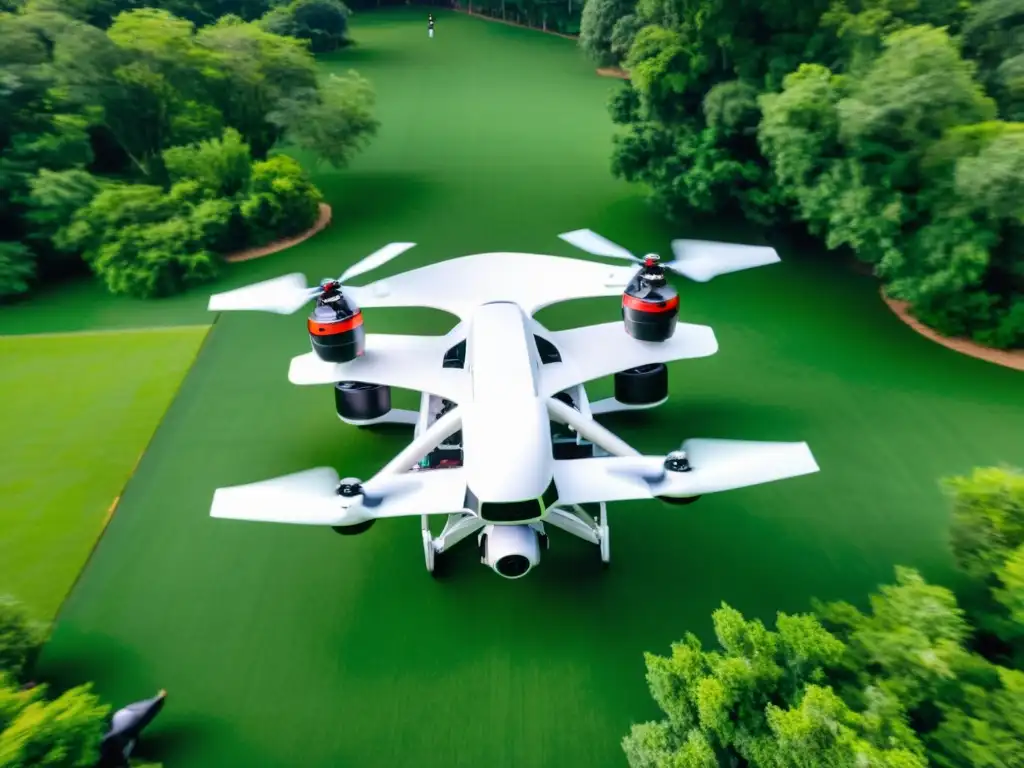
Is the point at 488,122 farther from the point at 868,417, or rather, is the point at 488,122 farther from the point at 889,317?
the point at 868,417

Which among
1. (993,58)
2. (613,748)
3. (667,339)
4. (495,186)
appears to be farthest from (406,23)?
(613,748)

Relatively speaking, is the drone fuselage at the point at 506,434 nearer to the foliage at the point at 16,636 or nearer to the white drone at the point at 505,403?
the white drone at the point at 505,403

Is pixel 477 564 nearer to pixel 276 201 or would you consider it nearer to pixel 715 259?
pixel 715 259

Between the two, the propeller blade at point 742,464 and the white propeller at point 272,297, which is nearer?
the propeller blade at point 742,464

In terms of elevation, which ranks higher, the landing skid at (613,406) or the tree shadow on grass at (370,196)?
the landing skid at (613,406)

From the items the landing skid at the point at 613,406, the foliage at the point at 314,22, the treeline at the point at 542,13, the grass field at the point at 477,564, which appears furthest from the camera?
the treeline at the point at 542,13

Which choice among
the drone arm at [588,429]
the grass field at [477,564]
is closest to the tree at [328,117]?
the grass field at [477,564]

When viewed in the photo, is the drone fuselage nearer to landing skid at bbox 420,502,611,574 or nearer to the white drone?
the white drone
